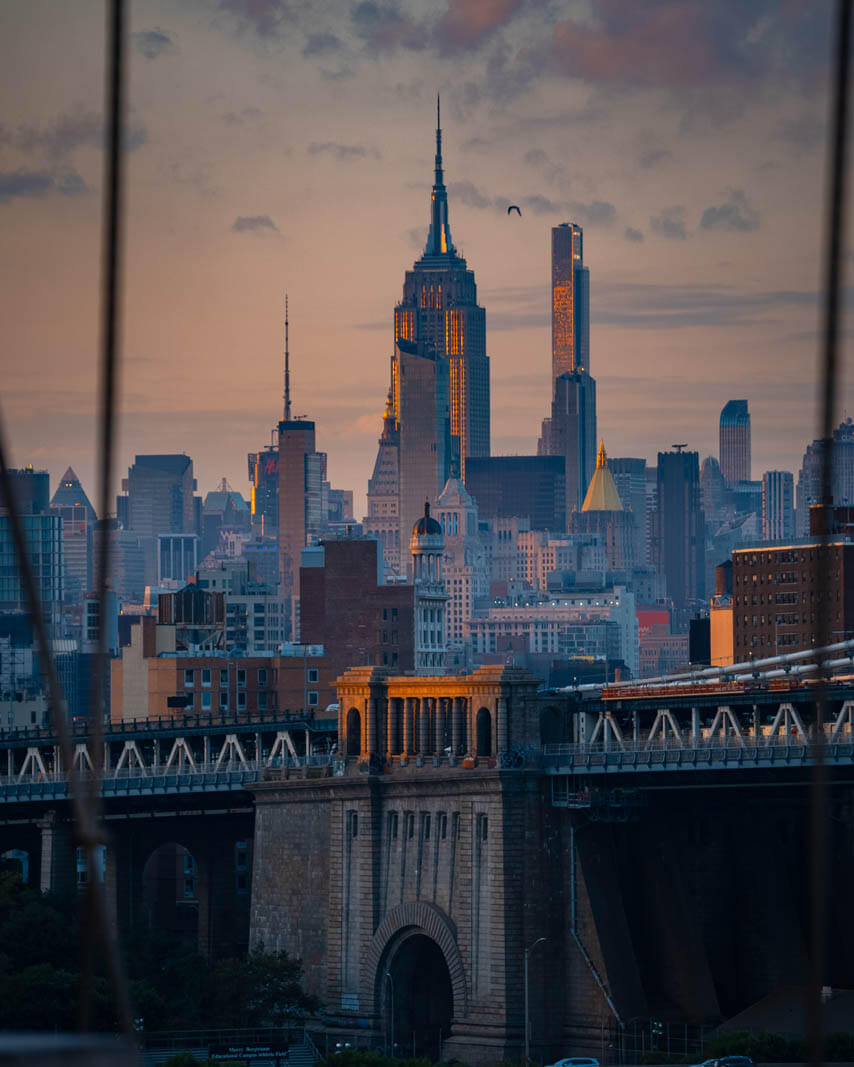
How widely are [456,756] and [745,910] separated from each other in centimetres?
1551

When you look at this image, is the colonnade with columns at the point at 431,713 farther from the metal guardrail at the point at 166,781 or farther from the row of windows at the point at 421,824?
the metal guardrail at the point at 166,781

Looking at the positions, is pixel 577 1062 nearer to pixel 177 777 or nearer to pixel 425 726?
pixel 425 726

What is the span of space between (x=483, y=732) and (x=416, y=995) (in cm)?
1190

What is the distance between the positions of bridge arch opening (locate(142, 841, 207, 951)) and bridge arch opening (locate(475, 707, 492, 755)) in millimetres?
38119

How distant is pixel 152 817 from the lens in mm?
133375

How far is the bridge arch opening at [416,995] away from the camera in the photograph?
349ft

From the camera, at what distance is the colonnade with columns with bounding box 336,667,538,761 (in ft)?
355

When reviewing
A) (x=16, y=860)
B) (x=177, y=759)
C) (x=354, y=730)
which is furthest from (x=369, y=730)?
(x=16, y=860)

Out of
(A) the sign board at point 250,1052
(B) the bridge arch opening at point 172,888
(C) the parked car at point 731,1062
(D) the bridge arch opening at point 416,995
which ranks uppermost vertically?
(B) the bridge arch opening at point 172,888

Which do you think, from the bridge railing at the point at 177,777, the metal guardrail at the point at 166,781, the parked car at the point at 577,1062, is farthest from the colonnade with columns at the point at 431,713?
the parked car at the point at 577,1062

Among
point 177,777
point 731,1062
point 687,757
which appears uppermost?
point 177,777

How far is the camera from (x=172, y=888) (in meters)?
147

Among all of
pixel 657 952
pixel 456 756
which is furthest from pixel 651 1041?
pixel 456 756

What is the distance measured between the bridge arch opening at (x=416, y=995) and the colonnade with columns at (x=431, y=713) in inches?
343
